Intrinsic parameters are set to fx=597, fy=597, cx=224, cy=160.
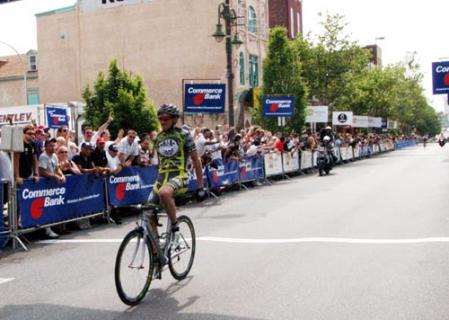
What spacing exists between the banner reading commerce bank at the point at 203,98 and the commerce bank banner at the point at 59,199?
8.39 meters

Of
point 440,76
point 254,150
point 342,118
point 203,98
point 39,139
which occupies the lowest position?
point 254,150

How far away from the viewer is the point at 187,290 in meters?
6.28

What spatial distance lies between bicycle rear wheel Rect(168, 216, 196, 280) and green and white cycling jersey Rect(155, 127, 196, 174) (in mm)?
648

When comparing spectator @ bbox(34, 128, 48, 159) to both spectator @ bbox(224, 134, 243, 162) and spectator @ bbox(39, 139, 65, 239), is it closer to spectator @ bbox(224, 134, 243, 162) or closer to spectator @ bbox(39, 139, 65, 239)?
spectator @ bbox(39, 139, 65, 239)

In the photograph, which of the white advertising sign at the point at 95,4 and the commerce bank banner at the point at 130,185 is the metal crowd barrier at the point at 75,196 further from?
the white advertising sign at the point at 95,4

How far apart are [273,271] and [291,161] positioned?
57.6 ft

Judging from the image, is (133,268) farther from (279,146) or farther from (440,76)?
(440,76)

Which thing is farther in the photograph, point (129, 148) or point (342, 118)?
point (342, 118)

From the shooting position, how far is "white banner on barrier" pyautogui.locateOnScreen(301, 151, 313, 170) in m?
26.0

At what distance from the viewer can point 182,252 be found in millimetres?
6723

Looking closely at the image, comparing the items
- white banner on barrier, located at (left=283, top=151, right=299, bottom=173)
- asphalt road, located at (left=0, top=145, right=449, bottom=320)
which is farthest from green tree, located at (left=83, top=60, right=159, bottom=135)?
asphalt road, located at (left=0, top=145, right=449, bottom=320)

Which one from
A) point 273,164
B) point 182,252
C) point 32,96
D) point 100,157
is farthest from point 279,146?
point 32,96

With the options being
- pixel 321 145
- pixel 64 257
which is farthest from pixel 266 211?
pixel 321 145

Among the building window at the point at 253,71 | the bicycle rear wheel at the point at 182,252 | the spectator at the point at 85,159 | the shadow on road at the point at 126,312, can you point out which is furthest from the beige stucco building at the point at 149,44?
the shadow on road at the point at 126,312
